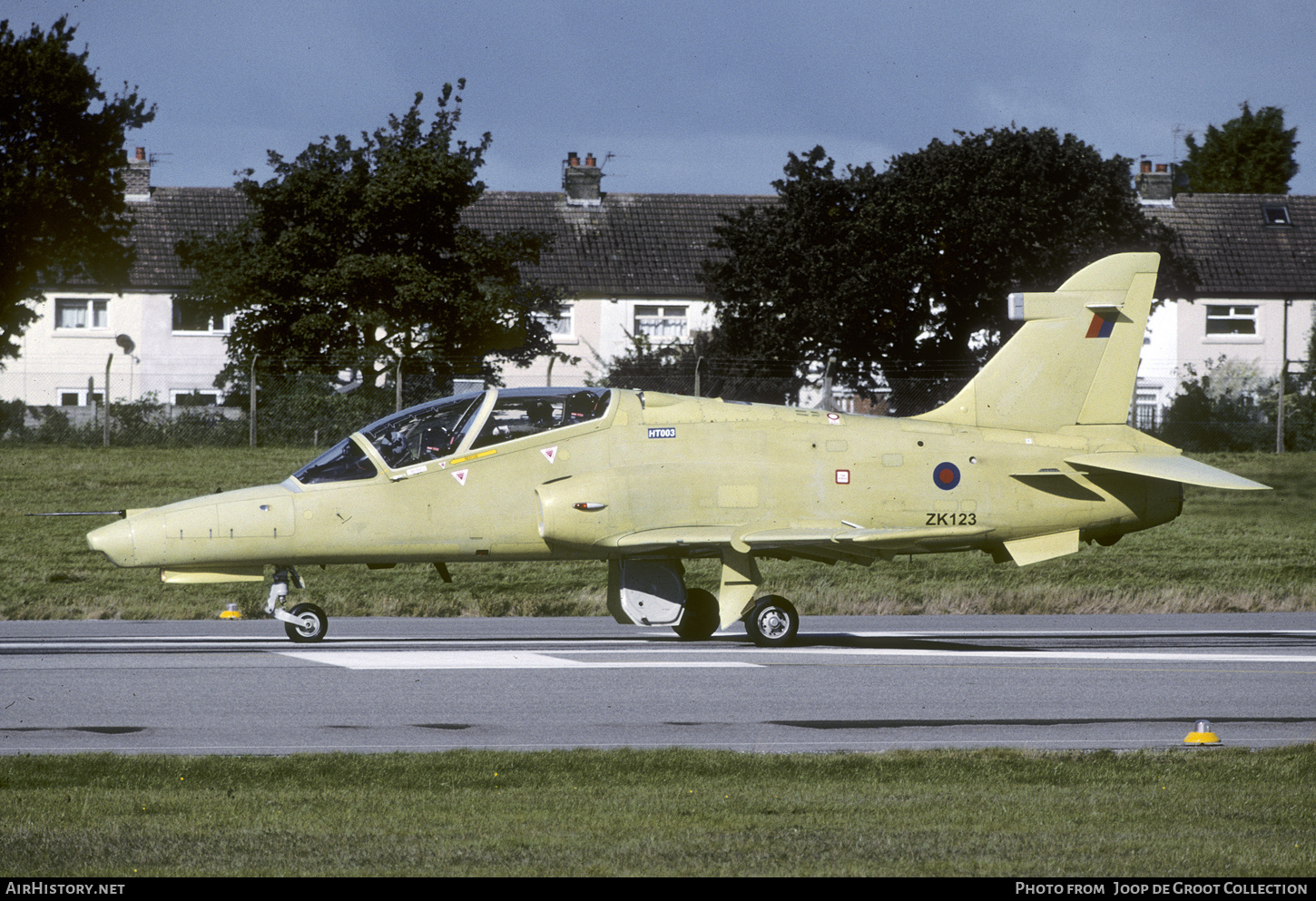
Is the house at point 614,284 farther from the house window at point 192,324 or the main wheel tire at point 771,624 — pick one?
the main wheel tire at point 771,624

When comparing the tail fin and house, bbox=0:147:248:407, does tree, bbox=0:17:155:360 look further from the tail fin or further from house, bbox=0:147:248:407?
the tail fin

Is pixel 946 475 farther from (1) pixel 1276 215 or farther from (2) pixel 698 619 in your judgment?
(1) pixel 1276 215

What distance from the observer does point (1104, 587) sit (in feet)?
76.3

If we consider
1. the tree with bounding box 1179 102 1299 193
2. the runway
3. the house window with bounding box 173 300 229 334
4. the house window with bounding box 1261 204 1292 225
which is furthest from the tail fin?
the tree with bounding box 1179 102 1299 193

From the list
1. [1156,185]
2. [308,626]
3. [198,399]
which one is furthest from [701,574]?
[1156,185]

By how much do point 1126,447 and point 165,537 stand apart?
33.7 ft

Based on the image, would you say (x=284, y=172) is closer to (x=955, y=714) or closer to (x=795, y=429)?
(x=795, y=429)

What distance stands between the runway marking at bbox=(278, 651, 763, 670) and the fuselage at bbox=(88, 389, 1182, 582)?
1.42 meters

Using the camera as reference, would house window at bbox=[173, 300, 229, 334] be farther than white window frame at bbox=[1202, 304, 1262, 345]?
No

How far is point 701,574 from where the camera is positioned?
2405cm

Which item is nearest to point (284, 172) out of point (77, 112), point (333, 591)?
point (77, 112)

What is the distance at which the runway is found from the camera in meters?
10.4

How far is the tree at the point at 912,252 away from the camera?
43750mm

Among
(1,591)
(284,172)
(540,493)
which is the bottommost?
(1,591)
